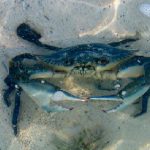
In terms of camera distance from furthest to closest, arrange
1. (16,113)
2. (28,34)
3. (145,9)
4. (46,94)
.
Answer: (145,9) < (28,34) < (16,113) < (46,94)

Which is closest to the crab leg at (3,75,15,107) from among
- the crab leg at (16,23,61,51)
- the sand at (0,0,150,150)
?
the sand at (0,0,150,150)

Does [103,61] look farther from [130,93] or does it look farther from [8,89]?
[8,89]

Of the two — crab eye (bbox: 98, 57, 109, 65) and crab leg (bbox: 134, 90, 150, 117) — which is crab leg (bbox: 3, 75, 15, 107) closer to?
crab eye (bbox: 98, 57, 109, 65)

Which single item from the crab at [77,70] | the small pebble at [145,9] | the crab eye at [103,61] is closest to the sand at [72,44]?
the small pebble at [145,9]

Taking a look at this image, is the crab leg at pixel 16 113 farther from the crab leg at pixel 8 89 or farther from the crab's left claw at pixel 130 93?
the crab's left claw at pixel 130 93

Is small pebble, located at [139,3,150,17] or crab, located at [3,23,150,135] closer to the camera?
crab, located at [3,23,150,135]

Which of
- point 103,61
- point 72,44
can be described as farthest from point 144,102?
point 72,44
